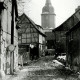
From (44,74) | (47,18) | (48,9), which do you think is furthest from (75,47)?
(48,9)

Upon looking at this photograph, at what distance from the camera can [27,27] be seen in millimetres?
50406

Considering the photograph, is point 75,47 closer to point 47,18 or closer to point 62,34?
point 62,34

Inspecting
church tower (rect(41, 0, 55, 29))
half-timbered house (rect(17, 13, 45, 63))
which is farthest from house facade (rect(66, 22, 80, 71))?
church tower (rect(41, 0, 55, 29))

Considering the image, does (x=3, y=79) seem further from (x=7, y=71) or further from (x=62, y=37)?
(x=62, y=37)

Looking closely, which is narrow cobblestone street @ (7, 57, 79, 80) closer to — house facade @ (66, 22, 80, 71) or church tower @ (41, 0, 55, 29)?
house facade @ (66, 22, 80, 71)

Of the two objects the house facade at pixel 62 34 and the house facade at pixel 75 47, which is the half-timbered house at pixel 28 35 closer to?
the house facade at pixel 62 34

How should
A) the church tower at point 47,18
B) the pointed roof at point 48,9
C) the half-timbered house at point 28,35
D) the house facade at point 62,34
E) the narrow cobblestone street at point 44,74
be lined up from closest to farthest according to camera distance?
the narrow cobblestone street at point 44,74 → the half-timbered house at point 28,35 → the house facade at point 62,34 → the church tower at point 47,18 → the pointed roof at point 48,9

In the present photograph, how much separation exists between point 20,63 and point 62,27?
23630 millimetres

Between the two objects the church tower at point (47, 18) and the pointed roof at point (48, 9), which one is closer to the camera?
the church tower at point (47, 18)

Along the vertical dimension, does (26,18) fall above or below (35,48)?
above

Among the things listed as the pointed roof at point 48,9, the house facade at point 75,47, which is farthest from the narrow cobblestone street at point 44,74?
the pointed roof at point 48,9

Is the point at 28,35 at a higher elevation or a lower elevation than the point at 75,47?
higher

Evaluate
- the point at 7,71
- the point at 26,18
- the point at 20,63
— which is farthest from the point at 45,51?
the point at 7,71

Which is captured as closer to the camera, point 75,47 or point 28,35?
point 75,47
